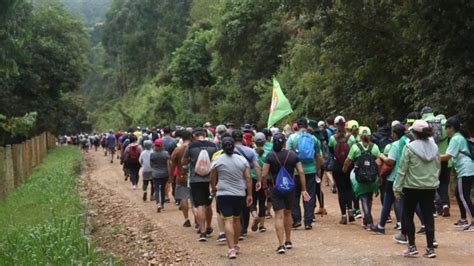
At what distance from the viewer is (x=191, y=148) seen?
10.9 meters

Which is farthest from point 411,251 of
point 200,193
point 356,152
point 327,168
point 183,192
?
point 183,192

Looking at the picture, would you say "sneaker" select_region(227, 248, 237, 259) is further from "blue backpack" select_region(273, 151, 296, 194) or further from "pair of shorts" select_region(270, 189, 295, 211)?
"blue backpack" select_region(273, 151, 296, 194)

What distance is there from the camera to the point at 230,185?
901 cm

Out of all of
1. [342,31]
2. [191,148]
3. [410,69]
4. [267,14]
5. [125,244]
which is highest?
[267,14]

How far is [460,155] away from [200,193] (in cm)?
447

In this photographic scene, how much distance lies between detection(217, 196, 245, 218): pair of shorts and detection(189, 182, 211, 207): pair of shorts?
1.46 meters

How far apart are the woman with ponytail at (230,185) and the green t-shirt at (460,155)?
3666mm

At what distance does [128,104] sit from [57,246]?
2760 inches

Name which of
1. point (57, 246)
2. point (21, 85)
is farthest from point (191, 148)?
point (21, 85)

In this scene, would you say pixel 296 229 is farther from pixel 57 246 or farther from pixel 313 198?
pixel 57 246

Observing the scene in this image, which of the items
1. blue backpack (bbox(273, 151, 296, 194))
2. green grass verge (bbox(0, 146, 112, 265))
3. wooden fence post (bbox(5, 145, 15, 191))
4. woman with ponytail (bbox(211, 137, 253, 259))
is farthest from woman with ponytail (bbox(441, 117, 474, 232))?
wooden fence post (bbox(5, 145, 15, 191))

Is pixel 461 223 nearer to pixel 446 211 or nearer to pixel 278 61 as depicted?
pixel 446 211

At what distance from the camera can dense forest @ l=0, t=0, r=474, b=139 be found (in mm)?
15188

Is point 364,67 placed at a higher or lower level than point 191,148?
higher
